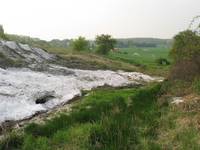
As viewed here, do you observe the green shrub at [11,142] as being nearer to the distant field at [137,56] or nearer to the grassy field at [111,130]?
the grassy field at [111,130]

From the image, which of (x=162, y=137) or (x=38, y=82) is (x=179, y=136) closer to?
(x=162, y=137)

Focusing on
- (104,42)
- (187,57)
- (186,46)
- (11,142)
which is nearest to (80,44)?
(104,42)

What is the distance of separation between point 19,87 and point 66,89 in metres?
2.47

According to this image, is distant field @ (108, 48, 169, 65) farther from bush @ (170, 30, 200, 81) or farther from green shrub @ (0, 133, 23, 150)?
green shrub @ (0, 133, 23, 150)

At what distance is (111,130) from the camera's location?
11.7 m

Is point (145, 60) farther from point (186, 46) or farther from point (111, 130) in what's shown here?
point (111, 130)

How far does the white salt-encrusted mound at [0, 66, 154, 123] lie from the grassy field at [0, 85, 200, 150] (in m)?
2.13

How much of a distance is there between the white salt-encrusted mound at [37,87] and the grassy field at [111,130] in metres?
2.13

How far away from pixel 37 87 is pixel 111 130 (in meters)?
9.27

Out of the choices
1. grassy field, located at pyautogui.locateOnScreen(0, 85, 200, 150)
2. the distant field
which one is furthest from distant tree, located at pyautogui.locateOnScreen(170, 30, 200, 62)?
the distant field

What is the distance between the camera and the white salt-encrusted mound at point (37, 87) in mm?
15870

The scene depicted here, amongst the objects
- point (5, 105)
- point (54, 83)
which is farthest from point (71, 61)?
point (5, 105)

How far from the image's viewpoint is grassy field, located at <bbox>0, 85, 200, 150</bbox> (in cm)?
1089

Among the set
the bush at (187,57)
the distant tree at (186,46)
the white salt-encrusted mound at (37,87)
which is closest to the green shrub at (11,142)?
the white salt-encrusted mound at (37,87)
